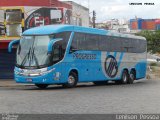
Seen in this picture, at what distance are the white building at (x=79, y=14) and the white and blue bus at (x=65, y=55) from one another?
11.0m

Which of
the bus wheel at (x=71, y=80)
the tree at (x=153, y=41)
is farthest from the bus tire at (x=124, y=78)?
the tree at (x=153, y=41)

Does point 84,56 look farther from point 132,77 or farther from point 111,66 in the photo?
point 132,77

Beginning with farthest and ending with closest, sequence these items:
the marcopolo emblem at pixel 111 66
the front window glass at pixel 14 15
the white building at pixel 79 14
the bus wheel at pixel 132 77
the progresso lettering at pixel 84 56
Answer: the white building at pixel 79 14 < the front window glass at pixel 14 15 < the bus wheel at pixel 132 77 < the marcopolo emblem at pixel 111 66 < the progresso lettering at pixel 84 56

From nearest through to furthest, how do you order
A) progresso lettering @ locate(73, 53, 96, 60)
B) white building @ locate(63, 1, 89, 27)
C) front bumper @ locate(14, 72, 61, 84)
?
front bumper @ locate(14, 72, 61, 84) < progresso lettering @ locate(73, 53, 96, 60) < white building @ locate(63, 1, 89, 27)

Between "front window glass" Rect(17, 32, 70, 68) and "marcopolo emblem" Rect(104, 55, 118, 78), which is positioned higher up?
"front window glass" Rect(17, 32, 70, 68)

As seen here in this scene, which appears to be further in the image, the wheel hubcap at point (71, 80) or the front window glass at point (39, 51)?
the wheel hubcap at point (71, 80)

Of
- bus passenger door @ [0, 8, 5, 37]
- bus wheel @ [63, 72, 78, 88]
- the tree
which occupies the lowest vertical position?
the tree

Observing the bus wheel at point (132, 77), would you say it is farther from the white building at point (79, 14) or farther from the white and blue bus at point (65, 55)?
the white building at point (79, 14)

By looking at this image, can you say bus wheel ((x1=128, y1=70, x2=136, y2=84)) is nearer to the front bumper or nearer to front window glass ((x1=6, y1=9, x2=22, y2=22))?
front window glass ((x1=6, y1=9, x2=22, y2=22))

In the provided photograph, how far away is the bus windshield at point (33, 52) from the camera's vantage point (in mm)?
24406

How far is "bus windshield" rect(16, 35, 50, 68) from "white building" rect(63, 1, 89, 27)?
15.6m

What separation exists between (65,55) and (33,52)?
5.55 feet

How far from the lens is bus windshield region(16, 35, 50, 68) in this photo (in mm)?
24406

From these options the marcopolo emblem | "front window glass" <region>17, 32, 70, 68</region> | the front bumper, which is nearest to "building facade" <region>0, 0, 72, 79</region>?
the marcopolo emblem
